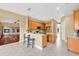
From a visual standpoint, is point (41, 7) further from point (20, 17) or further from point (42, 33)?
point (20, 17)

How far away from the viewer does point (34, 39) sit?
7.18 metres

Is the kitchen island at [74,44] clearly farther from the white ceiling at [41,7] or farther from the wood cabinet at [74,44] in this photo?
the white ceiling at [41,7]

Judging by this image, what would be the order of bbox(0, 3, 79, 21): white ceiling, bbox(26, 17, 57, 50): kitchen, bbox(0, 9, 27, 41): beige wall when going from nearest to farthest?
bbox(0, 3, 79, 21): white ceiling < bbox(26, 17, 57, 50): kitchen < bbox(0, 9, 27, 41): beige wall

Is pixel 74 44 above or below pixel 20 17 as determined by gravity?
below

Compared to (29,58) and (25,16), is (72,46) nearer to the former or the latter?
(29,58)

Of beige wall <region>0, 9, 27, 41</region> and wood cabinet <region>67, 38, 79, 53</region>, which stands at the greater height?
beige wall <region>0, 9, 27, 41</region>

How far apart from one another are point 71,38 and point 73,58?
5.28 ft

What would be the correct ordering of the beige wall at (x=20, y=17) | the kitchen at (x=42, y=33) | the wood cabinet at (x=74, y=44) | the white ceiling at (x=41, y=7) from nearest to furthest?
the wood cabinet at (x=74, y=44) < the white ceiling at (x=41, y=7) < the kitchen at (x=42, y=33) < the beige wall at (x=20, y=17)

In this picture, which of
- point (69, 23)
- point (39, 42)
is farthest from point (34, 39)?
point (69, 23)

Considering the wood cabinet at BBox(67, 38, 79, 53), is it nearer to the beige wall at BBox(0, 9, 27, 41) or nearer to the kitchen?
→ the kitchen

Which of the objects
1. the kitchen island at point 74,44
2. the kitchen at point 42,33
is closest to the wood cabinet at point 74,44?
the kitchen island at point 74,44

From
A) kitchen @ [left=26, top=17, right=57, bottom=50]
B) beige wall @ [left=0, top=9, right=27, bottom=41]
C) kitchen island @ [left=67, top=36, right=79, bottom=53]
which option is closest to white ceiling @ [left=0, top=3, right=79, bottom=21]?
beige wall @ [left=0, top=9, right=27, bottom=41]

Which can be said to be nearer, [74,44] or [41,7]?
[74,44]

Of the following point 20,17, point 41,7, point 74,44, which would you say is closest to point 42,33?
point 41,7
